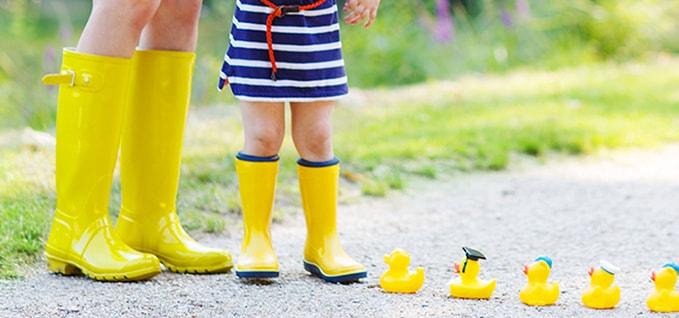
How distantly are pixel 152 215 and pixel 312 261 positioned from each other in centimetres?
49

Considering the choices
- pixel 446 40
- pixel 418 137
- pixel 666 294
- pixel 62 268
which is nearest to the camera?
pixel 666 294

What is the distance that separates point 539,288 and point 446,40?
18.1 feet

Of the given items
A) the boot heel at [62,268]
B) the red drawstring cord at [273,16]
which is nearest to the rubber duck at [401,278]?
the red drawstring cord at [273,16]

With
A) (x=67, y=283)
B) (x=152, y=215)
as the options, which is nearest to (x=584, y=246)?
(x=152, y=215)

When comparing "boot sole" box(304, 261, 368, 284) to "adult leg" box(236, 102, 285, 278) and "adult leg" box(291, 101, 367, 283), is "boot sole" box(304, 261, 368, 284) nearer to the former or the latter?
"adult leg" box(291, 101, 367, 283)

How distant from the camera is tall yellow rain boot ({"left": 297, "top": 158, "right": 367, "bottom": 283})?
2519 millimetres

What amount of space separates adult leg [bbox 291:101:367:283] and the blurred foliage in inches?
116

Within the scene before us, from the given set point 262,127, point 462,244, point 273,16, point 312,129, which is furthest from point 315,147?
point 462,244

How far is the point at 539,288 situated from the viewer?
7.65ft

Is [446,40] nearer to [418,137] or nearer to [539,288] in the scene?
[418,137]

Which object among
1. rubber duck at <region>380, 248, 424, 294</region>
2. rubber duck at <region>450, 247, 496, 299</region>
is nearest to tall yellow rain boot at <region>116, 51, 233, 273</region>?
rubber duck at <region>380, 248, 424, 294</region>

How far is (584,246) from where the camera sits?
124 inches

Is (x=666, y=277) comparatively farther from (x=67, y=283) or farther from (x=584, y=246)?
(x=67, y=283)

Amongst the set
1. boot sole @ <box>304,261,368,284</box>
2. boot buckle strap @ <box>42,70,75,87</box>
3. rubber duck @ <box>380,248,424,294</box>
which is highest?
boot buckle strap @ <box>42,70,75,87</box>
